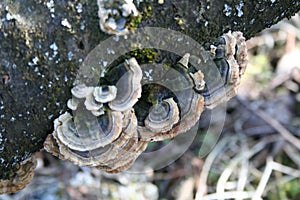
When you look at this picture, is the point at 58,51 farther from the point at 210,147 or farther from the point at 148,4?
the point at 210,147

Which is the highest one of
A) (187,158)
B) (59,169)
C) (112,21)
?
(112,21)

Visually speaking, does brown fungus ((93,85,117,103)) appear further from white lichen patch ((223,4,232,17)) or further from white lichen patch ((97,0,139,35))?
white lichen patch ((223,4,232,17))

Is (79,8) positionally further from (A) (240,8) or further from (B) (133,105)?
(A) (240,8)

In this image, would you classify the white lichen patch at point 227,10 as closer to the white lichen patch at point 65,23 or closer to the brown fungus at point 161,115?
the brown fungus at point 161,115

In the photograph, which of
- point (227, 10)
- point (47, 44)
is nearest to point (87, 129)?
point (47, 44)

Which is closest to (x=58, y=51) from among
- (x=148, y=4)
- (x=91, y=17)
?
(x=91, y=17)

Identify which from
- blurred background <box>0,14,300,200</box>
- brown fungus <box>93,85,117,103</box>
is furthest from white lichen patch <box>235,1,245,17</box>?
blurred background <box>0,14,300,200</box>
